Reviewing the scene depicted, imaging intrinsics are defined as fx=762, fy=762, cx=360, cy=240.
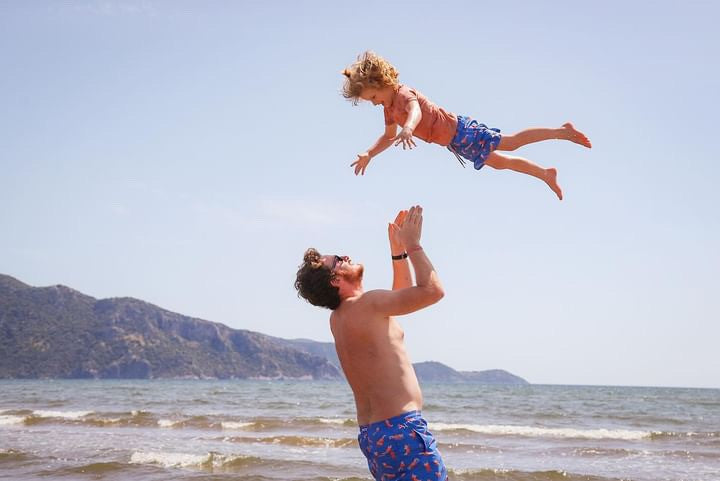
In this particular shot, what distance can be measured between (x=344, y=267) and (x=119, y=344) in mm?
127219

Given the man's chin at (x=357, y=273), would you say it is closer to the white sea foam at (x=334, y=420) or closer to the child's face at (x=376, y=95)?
the child's face at (x=376, y=95)

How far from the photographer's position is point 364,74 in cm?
506

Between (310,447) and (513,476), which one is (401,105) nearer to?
(513,476)

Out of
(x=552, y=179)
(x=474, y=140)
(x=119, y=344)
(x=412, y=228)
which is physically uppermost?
(x=119, y=344)

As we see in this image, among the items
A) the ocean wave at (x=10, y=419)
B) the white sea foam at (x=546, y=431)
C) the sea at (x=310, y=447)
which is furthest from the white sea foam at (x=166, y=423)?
the white sea foam at (x=546, y=431)

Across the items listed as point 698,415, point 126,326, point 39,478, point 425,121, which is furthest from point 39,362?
point 425,121

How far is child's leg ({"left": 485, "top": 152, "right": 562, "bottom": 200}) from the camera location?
568 cm

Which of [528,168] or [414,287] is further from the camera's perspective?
[528,168]

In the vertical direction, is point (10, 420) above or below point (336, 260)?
below

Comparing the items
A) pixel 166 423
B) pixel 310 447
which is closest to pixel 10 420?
pixel 166 423

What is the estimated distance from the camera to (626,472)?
11.6 metres

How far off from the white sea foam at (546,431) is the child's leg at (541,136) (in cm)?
1311

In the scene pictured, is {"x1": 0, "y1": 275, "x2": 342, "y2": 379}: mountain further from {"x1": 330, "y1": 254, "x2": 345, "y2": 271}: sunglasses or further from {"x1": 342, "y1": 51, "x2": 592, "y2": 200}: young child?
{"x1": 330, "y1": 254, "x2": 345, "y2": 271}: sunglasses

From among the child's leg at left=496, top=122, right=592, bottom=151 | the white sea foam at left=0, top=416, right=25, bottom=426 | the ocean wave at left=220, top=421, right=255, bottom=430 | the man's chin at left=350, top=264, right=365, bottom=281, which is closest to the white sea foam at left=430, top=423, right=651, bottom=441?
the ocean wave at left=220, top=421, right=255, bottom=430
